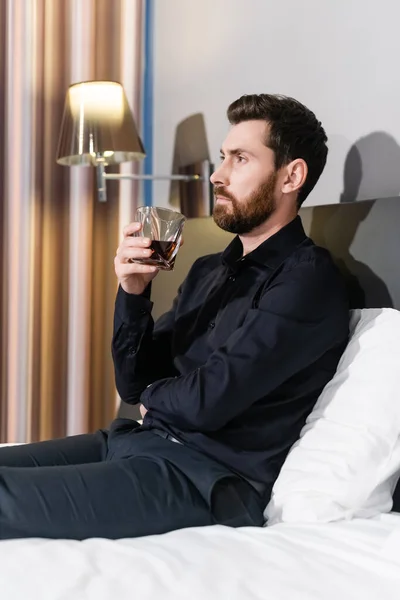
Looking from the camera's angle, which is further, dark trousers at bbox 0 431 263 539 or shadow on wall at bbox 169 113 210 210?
shadow on wall at bbox 169 113 210 210

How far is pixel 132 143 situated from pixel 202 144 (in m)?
0.28

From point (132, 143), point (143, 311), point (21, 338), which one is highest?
point (132, 143)

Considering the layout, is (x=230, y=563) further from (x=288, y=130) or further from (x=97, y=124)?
(x=97, y=124)

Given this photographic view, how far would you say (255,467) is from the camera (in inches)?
55.4

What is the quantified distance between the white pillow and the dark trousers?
0.29 ft

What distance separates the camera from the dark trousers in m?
1.20

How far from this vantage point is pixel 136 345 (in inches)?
67.5

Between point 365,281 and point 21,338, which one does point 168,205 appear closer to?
point 21,338

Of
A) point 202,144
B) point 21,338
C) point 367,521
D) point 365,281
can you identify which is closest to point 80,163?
point 202,144

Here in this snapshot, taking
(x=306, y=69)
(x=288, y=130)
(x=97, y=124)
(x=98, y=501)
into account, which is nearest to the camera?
(x=98, y=501)

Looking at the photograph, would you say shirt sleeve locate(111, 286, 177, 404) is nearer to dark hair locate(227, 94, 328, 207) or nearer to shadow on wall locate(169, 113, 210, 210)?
dark hair locate(227, 94, 328, 207)

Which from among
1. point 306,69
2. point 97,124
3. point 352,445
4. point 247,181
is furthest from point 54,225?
point 352,445

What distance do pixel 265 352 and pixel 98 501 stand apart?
392 mm

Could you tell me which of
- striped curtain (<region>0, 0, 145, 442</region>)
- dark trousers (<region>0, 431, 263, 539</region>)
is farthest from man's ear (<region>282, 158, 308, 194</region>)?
striped curtain (<region>0, 0, 145, 442</region>)
